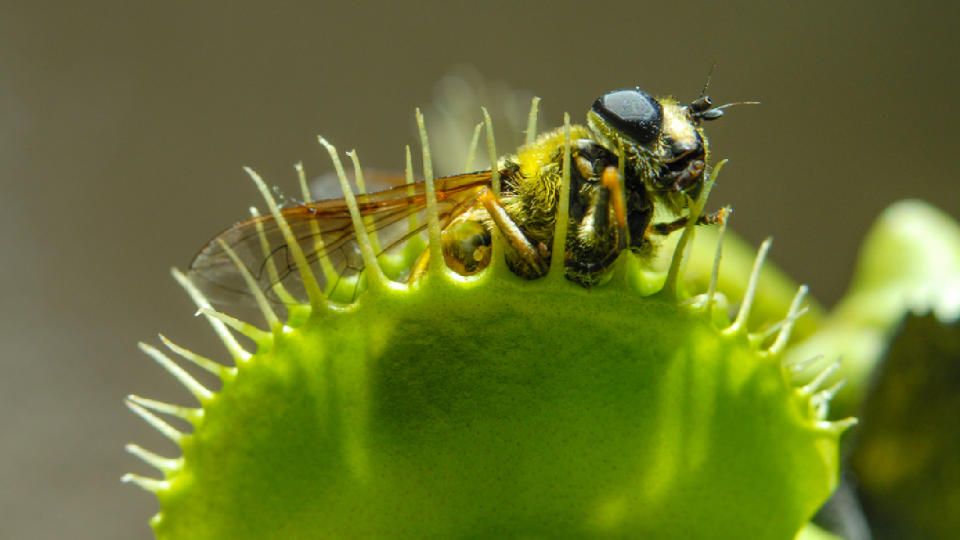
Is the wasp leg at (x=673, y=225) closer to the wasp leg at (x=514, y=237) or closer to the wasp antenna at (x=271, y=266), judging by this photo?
the wasp leg at (x=514, y=237)

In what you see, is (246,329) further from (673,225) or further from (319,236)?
(673,225)

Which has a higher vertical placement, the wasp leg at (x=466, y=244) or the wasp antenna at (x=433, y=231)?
the wasp antenna at (x=433, y=231)

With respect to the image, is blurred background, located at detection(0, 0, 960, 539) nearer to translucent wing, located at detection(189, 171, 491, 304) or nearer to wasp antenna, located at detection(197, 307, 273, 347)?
translucent wing, located at detection(189, 171, 491, 304)

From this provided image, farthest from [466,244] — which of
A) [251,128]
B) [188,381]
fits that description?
[251,128]

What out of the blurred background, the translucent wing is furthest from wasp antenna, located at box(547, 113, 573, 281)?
the blurred background

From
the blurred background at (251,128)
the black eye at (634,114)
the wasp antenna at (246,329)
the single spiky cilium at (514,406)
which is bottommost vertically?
the blurred background at (251,128)

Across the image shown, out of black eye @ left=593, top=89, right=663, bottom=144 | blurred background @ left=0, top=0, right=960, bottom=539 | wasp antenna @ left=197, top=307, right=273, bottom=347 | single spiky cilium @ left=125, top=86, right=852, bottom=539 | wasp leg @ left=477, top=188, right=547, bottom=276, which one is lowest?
blurred background @ left=0, top=0, right=960, bottom=539

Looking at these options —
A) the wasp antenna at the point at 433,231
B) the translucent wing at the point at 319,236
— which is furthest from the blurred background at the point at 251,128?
the wasp antenna at the point at 433,231
